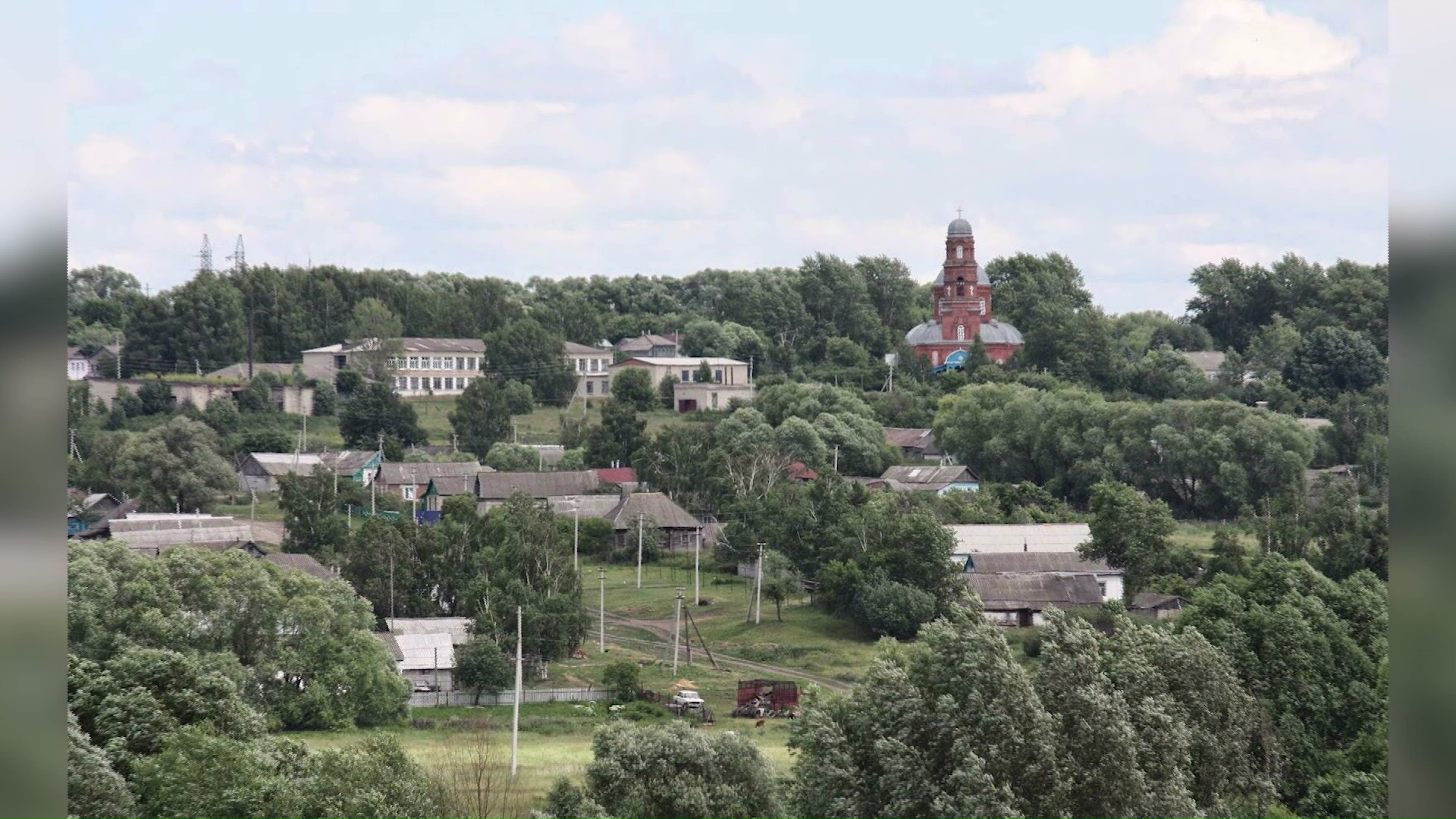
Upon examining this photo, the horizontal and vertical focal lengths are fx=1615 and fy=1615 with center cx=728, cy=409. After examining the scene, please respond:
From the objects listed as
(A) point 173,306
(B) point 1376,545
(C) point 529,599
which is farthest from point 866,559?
(A) point 173,306

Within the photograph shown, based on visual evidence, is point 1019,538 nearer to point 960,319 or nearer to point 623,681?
point 623,681

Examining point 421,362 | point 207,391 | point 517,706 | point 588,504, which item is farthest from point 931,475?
point 207,391

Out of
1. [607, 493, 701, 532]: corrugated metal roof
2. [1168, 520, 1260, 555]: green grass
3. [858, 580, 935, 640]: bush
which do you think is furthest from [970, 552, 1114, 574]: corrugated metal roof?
[607, 493, 701, 532]: corrugated metal roof

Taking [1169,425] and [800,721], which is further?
[1169,425]

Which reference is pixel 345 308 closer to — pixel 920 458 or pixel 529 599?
pixel 920 458

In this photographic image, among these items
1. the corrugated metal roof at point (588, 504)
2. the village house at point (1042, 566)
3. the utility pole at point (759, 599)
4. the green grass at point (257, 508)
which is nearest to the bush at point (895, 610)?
the utility pole at point (759, 599)

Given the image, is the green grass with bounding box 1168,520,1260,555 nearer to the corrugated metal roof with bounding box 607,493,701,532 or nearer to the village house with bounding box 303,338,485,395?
the corrugated metal roof with bounding box 607,493,701,532
